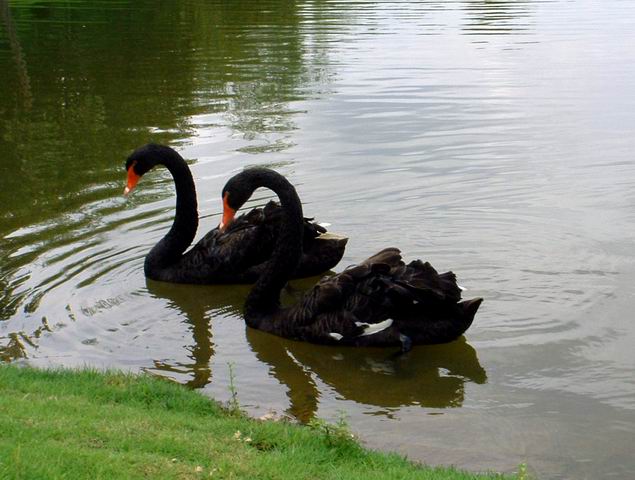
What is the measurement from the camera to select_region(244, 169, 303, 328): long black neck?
7684 mm

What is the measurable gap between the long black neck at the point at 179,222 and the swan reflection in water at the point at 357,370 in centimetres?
117

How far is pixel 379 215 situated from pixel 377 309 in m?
2.81

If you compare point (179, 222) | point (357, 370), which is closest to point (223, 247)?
point (179, 222)

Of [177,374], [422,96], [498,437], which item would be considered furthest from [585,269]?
[422,96]

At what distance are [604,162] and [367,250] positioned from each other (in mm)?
3680

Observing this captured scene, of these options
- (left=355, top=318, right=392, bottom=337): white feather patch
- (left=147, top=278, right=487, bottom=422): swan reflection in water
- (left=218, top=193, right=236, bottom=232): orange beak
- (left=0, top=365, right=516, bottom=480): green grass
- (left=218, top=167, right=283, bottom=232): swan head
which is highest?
(left=218, top=167, right=283, bottom=232): swan head

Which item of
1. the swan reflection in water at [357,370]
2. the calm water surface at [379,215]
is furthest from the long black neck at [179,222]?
the swan reflection in water at [357,370]

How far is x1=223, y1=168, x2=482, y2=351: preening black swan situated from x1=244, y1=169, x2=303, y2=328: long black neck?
0.01 metres

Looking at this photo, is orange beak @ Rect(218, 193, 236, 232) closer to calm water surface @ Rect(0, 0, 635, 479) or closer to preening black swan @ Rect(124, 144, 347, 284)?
preening black swan @ Rect(124, 144, 347, 284)

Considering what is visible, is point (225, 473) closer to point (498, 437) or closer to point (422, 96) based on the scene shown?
point (498, 437)

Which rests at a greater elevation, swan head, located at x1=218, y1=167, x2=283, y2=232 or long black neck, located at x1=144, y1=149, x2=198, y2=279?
swan head, located at x1=218, y1=167, x2=283, y2=232

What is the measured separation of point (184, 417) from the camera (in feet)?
17.9

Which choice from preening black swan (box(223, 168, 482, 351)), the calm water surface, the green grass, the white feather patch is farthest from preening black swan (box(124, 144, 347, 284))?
the green grass

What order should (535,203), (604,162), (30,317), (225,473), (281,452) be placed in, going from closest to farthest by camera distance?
(225,473) → (281,452) → (30,317) → (535,203) → (604,162)
